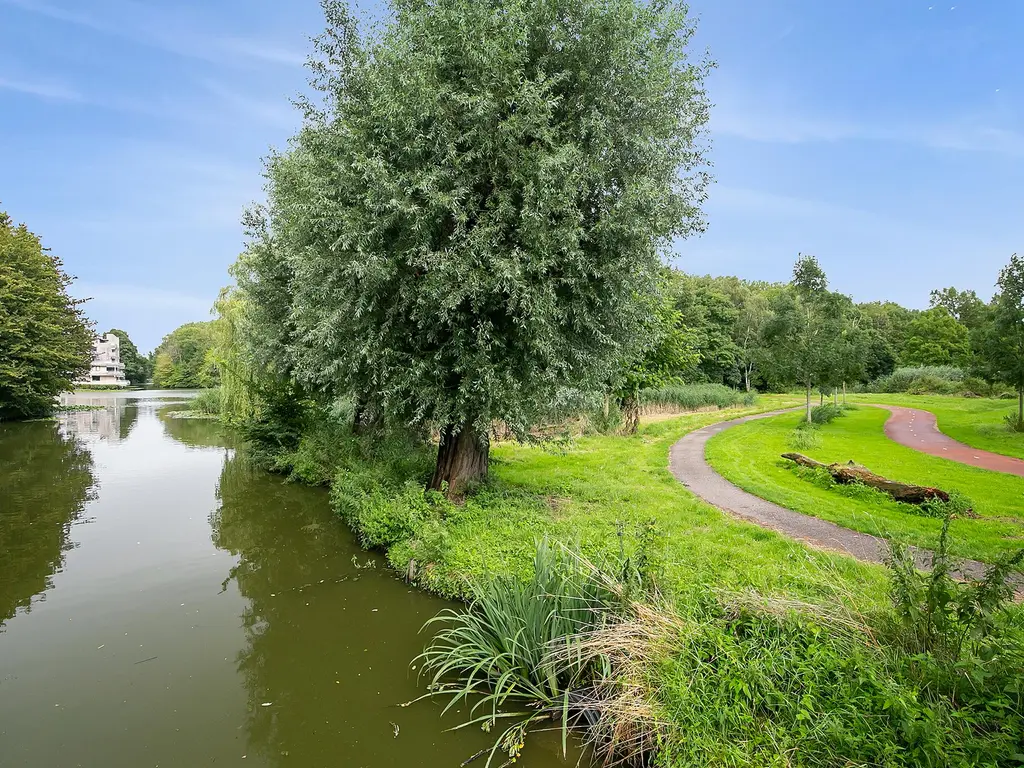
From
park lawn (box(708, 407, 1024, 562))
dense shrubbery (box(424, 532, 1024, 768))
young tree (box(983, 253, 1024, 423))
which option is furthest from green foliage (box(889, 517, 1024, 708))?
young tree (box(983, 253, 1024, 423))

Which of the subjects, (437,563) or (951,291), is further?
(951,291)

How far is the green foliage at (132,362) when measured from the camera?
10288cm

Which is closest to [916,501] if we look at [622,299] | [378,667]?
[622,299]

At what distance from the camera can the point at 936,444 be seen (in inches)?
655

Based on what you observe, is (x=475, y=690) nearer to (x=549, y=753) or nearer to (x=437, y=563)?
(x=549, y=753)

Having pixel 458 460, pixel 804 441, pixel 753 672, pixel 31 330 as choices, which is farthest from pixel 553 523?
pixel 31 330

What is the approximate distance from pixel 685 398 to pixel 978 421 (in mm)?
12897

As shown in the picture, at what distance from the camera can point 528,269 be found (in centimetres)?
761

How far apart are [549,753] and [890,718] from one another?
8.00ft

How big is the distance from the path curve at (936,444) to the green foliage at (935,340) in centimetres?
3559

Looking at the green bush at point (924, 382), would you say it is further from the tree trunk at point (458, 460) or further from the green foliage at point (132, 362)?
the green foliage at point (132, 362)

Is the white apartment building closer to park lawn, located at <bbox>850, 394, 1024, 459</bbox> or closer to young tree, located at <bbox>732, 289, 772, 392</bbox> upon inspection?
young tree, located at <bbox>732, 289, 772, 392</bbox>

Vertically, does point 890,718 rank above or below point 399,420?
below

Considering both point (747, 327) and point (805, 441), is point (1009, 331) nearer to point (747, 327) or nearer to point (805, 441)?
point (805, 441)
